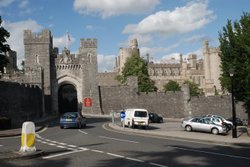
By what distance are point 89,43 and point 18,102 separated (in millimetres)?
26919

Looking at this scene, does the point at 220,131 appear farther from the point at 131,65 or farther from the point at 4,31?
the point at 131,65

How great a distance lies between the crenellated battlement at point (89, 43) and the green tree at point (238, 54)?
3899 centimetres

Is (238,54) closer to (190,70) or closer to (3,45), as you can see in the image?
(3,45)

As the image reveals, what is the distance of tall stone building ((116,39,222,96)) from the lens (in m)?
119

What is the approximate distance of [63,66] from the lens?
6538 cm

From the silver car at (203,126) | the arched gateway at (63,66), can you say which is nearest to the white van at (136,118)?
the silver car at (203,126)

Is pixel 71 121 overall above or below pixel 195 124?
above

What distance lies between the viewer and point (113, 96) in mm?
64062

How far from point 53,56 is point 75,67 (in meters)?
3.96

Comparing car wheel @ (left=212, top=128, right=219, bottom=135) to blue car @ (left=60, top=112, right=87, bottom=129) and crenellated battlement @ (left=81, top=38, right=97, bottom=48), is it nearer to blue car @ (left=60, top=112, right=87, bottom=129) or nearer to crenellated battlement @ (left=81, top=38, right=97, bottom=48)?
blue car @ (left=60, top=112, right=87, bottom=129)

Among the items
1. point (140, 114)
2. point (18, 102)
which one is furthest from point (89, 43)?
point (140, 114)

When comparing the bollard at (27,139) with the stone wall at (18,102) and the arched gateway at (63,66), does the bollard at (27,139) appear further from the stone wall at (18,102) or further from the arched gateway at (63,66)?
the arched gateway at (63,66)

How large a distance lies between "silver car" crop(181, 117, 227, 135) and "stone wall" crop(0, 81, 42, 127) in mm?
14396

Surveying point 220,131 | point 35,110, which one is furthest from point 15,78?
point 220,131
